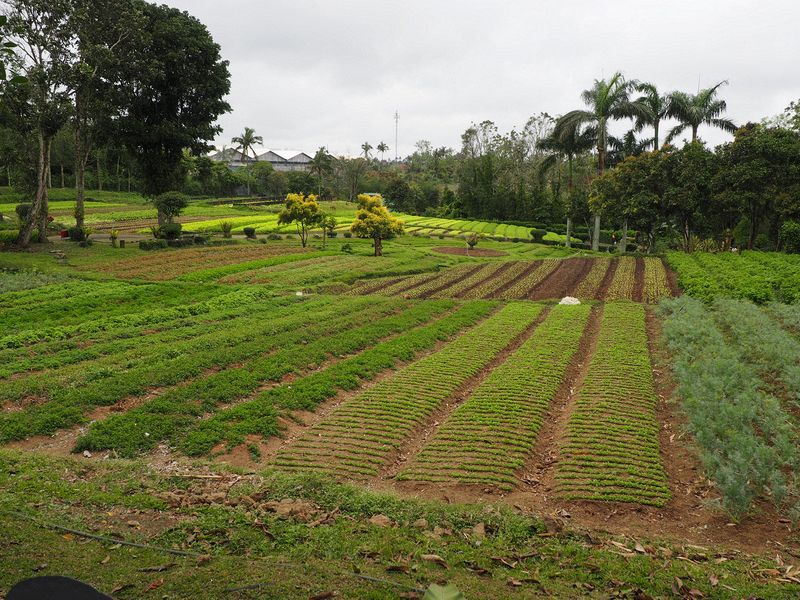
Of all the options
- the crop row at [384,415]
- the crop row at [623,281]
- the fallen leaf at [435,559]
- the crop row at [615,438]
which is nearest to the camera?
the fallen leaf at [435,559]

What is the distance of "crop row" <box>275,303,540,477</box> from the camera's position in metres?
10.2

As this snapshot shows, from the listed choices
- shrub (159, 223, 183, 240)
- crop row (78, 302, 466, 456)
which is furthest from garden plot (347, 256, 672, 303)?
shrub (159, 223, 183, 240)

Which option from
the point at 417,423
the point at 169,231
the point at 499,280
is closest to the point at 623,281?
the point at 499,280

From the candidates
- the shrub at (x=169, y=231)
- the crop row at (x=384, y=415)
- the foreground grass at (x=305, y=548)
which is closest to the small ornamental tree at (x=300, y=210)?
the shrub at (x=169, y=231)

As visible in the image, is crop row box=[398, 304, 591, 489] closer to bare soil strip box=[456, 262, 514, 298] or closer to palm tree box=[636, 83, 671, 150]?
bare soil strip box=[456, 262, 514, 298]

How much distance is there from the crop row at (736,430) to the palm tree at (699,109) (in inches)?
1531

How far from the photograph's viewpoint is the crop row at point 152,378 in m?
11.3

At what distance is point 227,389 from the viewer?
13.4 meters

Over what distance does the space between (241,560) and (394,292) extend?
2271 cm

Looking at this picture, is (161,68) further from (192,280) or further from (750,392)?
(750,392)

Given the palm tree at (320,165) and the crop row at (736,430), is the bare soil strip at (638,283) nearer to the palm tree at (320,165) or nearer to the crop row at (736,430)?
the crop row at (736,430)

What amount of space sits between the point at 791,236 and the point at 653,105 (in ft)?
58.1

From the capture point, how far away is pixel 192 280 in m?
30.0

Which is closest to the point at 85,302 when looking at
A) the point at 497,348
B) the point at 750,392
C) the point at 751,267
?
the point at 497,348
